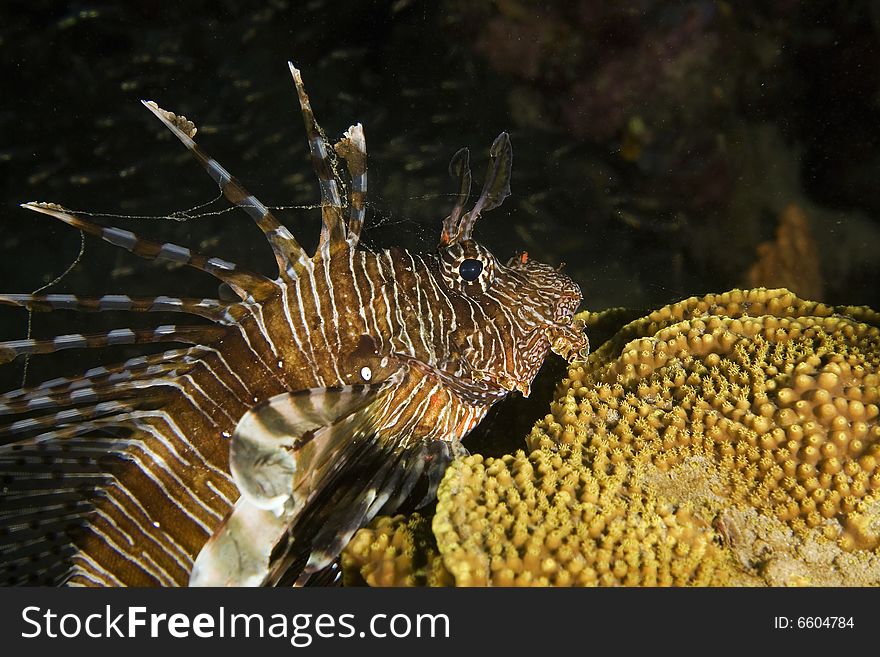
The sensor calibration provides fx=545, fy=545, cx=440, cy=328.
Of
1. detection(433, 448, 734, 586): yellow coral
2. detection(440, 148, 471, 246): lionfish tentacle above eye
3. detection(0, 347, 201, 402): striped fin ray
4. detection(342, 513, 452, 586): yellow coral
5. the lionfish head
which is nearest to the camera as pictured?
detection(433, 448, 734, 586): yellow coral

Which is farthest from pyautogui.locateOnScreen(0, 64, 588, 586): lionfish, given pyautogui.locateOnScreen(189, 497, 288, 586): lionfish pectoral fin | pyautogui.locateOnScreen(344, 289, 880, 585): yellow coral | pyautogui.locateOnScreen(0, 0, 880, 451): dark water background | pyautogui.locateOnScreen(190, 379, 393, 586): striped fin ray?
pyautogui.locateOnScreen(0, 0, 880, 451): dark water background

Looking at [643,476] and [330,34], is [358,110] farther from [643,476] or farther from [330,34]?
[643,476]

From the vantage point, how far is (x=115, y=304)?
2502mm

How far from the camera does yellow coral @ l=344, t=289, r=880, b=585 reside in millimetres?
1784

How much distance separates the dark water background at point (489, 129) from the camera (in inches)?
190

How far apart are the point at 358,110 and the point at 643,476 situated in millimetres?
6164

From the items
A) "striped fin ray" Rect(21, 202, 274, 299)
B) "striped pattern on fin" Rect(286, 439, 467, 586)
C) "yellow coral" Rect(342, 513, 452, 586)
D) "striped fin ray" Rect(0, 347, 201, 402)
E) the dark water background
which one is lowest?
"yellow coral" Rect(342, 513, 452, 586)

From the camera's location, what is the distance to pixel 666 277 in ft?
19.9

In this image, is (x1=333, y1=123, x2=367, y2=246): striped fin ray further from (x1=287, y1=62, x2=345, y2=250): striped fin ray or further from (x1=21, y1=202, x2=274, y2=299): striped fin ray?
(x1=21, y1=202, x2=274, y2=299): striped fin ray

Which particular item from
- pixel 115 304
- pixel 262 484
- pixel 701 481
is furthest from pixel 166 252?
pixel 701 481

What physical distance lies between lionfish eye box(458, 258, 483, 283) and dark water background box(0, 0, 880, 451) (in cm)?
92

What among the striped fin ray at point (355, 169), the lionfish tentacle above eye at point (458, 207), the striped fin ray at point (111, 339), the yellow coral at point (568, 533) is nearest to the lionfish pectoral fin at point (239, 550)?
the yellow coral at point (568, 533)

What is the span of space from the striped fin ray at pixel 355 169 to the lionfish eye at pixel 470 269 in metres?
0.57
